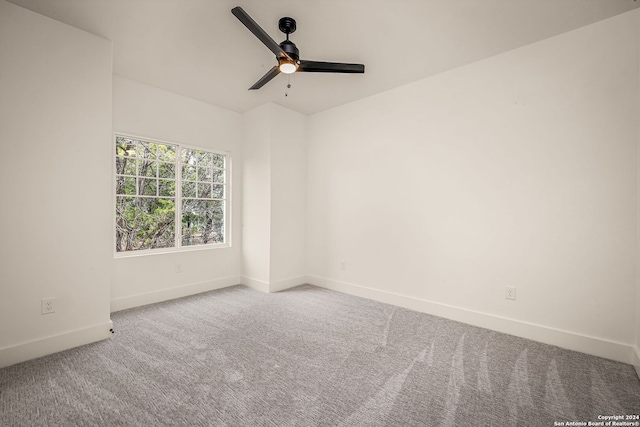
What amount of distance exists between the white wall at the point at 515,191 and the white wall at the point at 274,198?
92 centimetres

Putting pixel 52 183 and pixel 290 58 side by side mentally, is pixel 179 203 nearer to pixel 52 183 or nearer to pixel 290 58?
pixel 52 183

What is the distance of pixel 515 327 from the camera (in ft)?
8.75

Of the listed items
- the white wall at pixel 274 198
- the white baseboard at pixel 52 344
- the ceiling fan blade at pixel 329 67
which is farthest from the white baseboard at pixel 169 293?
the ceiling fan blade at pixel 329 67

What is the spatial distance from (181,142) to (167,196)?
2.48 feet

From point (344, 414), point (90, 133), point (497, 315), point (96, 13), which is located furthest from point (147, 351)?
point (497, 315)

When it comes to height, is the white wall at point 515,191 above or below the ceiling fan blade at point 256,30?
below

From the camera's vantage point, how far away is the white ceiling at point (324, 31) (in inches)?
85.2

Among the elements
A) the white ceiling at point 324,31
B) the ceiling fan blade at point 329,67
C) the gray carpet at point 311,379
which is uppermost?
the white ceiling at point 324,31

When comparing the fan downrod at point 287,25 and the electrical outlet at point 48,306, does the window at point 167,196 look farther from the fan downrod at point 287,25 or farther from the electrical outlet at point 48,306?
the fan downrod at point 287,25

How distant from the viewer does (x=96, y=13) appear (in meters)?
2.28

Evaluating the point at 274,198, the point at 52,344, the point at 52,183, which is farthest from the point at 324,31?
the point at 52,344

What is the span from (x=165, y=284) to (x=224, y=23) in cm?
307

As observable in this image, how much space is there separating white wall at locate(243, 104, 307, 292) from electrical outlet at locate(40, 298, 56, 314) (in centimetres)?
225

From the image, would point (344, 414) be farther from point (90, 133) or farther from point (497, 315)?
point (90, 133)
